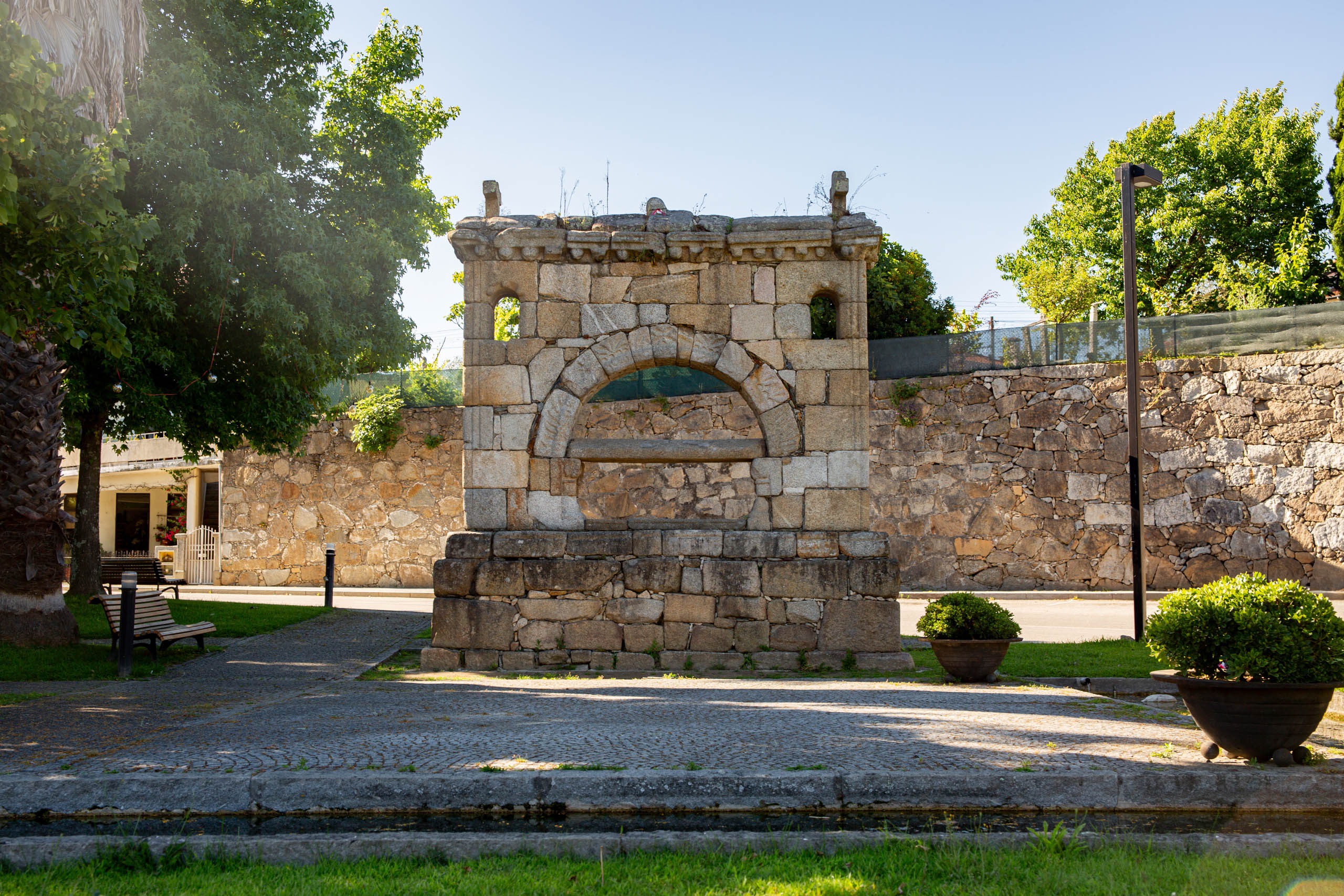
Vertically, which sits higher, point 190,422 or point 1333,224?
point 1333,224

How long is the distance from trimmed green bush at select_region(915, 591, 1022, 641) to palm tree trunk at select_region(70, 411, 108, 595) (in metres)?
12.3

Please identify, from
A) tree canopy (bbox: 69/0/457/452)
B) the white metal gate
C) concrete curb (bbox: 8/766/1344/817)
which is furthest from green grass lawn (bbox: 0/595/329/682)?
the white metal gate

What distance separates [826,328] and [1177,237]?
11.0 meters

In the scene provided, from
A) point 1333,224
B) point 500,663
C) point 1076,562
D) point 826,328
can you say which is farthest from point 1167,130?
point 500,663

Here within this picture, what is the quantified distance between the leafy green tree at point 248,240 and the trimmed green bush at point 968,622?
32.8ft

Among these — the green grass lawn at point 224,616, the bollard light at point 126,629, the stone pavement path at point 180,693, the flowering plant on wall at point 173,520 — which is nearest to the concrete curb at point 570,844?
the stone pavement path at point 180,693

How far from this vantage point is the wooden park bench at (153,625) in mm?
9703

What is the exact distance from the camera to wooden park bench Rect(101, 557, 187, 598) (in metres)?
16.4

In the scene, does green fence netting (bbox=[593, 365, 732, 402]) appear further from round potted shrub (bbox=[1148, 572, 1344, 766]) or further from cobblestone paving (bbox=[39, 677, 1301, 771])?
round potted shrub (bbox=[1148, 572, 1344, 766])

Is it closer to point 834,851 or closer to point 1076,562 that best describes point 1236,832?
point 834,851

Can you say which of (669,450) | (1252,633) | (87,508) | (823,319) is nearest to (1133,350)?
(669,450)

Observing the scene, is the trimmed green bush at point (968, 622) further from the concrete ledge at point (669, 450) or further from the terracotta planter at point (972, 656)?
the concrete ledge at point (669, 450)

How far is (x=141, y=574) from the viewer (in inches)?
655

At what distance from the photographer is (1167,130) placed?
2652 cm
